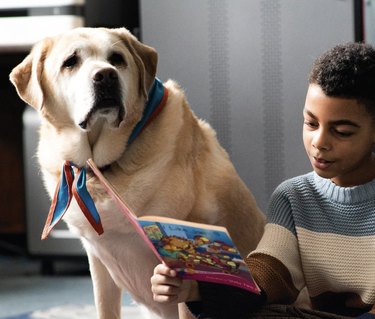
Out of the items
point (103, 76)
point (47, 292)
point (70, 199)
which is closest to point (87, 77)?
point (103, 76)

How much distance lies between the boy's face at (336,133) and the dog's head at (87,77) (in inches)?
19.4

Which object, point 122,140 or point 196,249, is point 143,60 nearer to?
point 122,140

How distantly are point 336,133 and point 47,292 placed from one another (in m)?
1.89

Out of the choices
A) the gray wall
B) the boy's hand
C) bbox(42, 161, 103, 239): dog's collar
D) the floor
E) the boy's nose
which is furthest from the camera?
the gray wall

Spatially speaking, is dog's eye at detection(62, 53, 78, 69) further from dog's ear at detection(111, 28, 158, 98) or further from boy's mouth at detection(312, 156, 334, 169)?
boy's mouth at detection(312, 156, 334, 169)

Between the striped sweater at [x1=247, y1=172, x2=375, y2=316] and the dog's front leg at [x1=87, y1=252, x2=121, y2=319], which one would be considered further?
the dog's front leg at [x1=87, y1=252, x2=121, y2=319]

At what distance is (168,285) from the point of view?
1.34 metres

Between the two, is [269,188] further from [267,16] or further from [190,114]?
[190,114]

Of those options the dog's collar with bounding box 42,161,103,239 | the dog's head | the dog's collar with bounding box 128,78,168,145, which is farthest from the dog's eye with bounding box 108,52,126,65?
the dog's collar with bounding box 42,161,103,239

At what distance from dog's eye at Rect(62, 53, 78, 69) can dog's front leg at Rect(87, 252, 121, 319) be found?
1.69 ft

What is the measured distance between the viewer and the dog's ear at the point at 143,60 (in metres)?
1.86

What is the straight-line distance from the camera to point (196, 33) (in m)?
2.99

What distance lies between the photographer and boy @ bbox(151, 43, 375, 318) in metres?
1.42

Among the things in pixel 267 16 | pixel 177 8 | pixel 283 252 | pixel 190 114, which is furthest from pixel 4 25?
pixel 283 252
